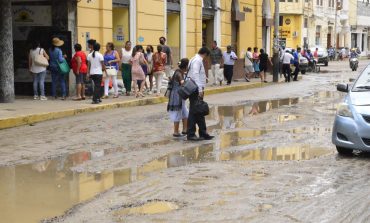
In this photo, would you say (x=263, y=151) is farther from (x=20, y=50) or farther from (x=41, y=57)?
(x=20, y=50)

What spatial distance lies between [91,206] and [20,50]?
522 inches

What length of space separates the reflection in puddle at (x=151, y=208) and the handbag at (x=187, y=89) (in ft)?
14.2

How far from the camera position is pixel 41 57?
17.1m

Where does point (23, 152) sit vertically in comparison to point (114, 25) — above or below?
below

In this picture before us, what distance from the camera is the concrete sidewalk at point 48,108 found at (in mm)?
13742

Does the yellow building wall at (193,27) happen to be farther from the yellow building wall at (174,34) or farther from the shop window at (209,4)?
the shop window at (209,4)

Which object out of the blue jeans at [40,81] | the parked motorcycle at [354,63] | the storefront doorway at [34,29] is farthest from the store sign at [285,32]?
the blue jeans at [40,81]

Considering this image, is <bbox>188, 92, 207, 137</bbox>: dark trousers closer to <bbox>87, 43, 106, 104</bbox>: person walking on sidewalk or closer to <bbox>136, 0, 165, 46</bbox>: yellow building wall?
<bbox>87, 43, 106, 104</bbox>: person walking on sidewalk

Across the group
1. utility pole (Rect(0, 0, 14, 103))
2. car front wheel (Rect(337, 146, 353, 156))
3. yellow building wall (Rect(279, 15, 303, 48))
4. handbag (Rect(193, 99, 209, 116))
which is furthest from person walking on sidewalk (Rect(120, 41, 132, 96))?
yellow building wall (Rect(279, 15, 303, 48))

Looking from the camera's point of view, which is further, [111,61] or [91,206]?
[111,61]

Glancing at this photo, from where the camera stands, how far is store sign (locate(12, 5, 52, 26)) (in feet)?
61.5

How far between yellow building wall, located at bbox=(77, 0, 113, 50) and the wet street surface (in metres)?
5.57

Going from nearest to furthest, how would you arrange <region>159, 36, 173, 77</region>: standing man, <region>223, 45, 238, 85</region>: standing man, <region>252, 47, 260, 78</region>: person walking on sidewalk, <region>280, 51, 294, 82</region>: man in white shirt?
<region>159, 36, 173, 77</region>: standing man < <region>223, 45, 238, 85</region>: standing man < <region>280, 51, 294, 82</region>: man in white shirt < <region>252, 47, 260, 78</region>: person walking on sidewalk

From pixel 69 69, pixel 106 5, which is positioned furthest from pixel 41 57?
pixel 106 5
